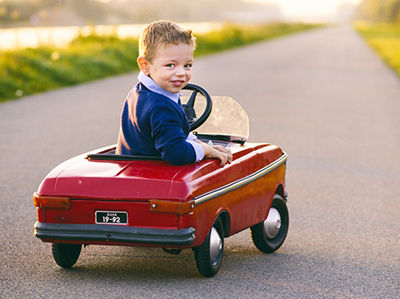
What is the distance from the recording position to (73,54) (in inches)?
703

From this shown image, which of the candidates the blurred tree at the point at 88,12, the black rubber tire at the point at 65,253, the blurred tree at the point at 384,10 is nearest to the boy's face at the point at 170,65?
the black rubber tire at the point at 65,253

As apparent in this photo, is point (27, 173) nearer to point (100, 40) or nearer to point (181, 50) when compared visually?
point (181, 50)

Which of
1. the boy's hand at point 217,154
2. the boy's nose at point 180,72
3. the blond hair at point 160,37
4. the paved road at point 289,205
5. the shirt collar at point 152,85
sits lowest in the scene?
the paved road at point 289,205

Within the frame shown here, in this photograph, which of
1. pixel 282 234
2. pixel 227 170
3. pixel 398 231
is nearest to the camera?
pixel 227 170

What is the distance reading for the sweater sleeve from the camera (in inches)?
133

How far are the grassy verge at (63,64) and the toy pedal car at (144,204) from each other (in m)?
9.37

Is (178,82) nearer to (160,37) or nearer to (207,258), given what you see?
(160,37)

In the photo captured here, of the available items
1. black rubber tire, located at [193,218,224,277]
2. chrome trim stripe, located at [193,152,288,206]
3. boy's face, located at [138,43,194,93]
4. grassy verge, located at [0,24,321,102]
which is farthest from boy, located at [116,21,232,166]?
grassy verge, located at [0,24,321,102]

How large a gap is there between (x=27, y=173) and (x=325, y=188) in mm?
3102

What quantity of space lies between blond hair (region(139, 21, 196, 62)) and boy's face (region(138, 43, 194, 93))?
0.02 meters

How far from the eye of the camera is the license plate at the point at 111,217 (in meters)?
3.24

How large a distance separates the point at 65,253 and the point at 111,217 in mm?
574

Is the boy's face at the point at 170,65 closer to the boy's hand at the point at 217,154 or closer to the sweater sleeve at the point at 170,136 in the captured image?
the sweater sleeve at the point at 170,136

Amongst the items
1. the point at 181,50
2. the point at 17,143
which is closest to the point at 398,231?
the point at 181,50
